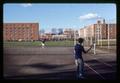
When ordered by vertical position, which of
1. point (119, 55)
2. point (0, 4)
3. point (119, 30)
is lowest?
point (119, 55)

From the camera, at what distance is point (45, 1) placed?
3.84 m

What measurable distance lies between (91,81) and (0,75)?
113 cm

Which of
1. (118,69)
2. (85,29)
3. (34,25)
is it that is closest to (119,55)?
(118,69)

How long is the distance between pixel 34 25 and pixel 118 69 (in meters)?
17.9

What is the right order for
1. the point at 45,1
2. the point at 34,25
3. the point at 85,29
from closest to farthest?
the point at 45,1 → the point at 34,25 → the point at 85,29

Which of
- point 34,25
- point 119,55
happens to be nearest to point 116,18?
point 119,55

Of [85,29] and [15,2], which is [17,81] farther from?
[85,29]

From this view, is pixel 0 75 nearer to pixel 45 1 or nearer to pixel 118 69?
pixel 45 1

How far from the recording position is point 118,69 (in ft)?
12.9

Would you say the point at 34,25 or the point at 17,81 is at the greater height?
the point at 34,25

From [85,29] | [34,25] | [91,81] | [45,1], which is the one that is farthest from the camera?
[85,29]

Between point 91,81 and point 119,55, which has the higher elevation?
point 119,55

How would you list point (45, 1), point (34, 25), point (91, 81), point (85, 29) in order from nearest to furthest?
→ point (45, 1) < point (91, 81) < point (34, 25) < point (85, 29)

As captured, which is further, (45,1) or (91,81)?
(91,81)
